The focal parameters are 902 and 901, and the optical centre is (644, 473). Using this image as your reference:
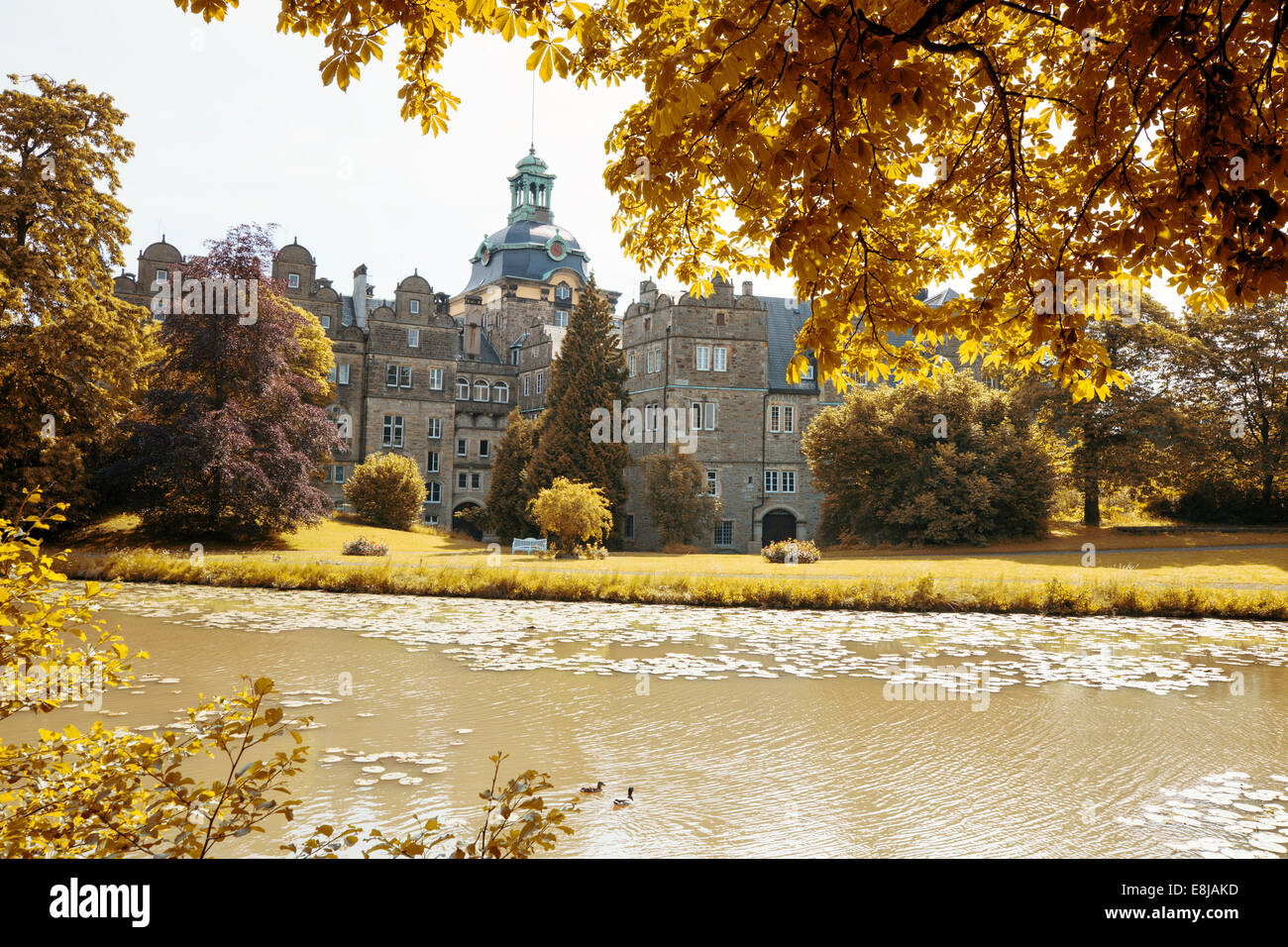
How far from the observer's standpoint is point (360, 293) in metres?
60.2

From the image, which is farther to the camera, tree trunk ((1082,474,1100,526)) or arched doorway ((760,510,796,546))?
arched doorway ((760,510,796,546))

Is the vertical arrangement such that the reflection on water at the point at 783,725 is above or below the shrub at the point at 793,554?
below

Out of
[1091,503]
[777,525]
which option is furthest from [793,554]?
[1091,503]

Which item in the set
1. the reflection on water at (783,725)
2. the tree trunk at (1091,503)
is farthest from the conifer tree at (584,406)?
the reflection on water at (783,725)

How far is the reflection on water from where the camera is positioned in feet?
18.8

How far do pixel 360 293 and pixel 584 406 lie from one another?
26.6m

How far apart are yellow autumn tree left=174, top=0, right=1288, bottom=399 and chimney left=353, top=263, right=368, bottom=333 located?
56.7 meters

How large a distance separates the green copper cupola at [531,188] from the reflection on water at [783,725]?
202ft

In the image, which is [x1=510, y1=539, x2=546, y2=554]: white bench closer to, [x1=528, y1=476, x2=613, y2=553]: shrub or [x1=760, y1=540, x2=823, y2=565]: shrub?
[x1=528, y1=476, x2=613, y2=553]: shrub

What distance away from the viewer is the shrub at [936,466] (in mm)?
34438

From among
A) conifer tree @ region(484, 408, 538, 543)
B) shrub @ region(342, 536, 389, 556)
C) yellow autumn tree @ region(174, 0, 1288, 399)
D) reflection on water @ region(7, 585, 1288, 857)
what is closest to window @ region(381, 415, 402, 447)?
conifer tree @ region(484, 408, 538, 543)

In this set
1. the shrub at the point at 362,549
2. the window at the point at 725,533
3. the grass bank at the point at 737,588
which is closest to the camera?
the grass bank at the point at 737,588

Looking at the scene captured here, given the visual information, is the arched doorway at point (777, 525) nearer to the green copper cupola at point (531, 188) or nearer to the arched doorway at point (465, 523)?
the arched doorway at point (465, 523)
